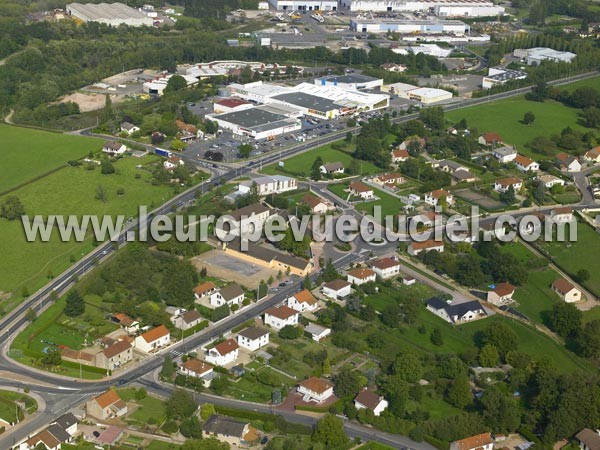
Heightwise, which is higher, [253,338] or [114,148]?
[114,148]

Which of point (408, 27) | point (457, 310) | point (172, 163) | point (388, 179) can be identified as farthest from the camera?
point (408, 27)

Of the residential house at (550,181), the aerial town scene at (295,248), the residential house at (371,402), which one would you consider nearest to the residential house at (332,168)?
the aerial town scene at (295,248)

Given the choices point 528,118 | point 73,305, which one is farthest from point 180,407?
point 528,118

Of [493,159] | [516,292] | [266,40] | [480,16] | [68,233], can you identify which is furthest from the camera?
[480,16]

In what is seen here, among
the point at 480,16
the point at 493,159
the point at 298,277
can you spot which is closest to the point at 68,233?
the point at 298,277

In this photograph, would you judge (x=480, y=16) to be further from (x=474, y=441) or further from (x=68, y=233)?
(x=474, y=441)

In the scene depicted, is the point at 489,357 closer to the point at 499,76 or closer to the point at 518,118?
the point at 518,118
